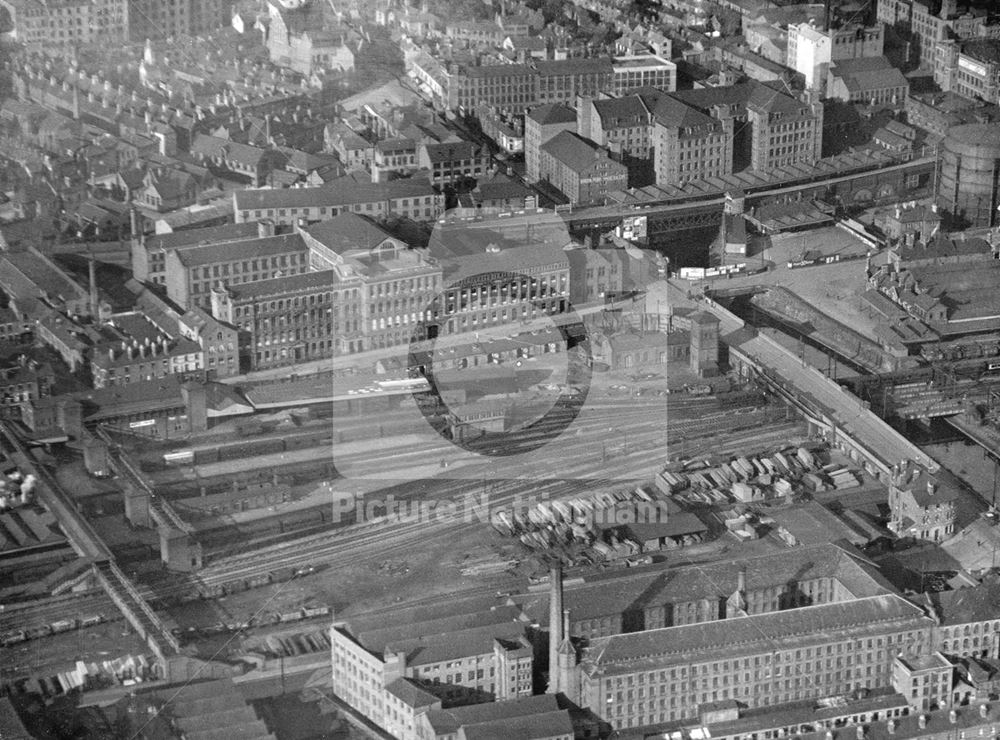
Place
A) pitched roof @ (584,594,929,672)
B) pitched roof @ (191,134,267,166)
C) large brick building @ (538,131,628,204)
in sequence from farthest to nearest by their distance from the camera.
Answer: pitched roof @ (191,134,267,166), large brick building @ (538,131,628,204), pitched roof @ (584,594,929,672)

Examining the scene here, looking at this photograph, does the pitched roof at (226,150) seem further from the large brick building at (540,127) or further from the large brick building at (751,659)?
the large brick building at (751,659)

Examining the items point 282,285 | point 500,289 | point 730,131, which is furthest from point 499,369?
point 730,131

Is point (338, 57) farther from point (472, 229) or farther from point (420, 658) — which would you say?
point (420, 658)

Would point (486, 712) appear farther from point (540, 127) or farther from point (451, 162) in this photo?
point (540, 127)

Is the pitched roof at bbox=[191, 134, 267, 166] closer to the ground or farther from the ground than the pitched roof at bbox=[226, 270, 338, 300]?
closer to the ground

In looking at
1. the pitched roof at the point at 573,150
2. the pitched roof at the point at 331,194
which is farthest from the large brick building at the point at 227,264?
the pitched roof at the point at 573,150

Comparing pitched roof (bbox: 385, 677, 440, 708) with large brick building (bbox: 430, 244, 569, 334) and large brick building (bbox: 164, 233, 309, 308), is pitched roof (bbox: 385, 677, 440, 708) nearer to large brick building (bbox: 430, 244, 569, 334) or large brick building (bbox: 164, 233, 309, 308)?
large brick building (bbox: 430, 244, 569, 334)

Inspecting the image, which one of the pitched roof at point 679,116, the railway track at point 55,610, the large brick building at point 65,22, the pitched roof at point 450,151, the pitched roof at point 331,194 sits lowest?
the railway track at point 55,610

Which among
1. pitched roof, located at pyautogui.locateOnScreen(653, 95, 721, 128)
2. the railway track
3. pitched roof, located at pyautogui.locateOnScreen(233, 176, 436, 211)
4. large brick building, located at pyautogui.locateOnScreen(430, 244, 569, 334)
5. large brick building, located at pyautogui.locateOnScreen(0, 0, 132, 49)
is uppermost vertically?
large brick building, located at pyautogui.locateOnScreen(0, 0, 132, 49)

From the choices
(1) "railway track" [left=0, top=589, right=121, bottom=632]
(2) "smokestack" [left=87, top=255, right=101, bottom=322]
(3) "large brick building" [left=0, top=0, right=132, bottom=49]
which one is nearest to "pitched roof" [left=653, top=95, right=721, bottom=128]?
(2) "smokestack" [left=87, top=255, right=101, bottom=322]
